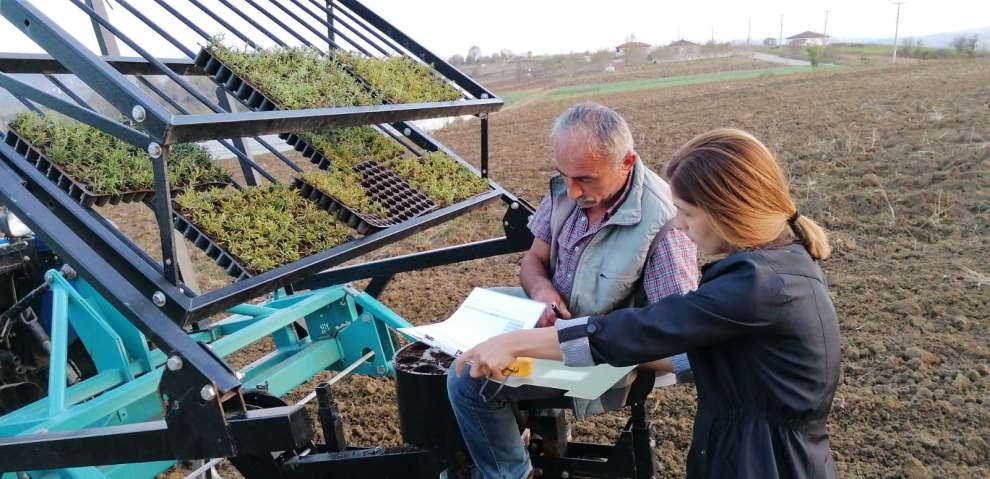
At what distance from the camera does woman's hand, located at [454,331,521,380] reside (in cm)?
208

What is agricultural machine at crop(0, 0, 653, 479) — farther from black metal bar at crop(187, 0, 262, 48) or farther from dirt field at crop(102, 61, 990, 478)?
dirt field at crop(102, 61, 990, 478)

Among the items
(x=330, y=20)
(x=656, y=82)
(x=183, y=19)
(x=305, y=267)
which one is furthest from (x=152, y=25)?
(x=656, y=82)

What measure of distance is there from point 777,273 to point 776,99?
16820 mm

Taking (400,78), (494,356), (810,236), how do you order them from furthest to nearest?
1. (400,78)
2. (494,356)
3. (810,236)

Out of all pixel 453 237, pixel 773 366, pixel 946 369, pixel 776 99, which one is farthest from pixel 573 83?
pixel 773 366

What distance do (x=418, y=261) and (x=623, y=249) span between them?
1541 millimetres

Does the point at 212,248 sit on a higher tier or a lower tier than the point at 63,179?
lower

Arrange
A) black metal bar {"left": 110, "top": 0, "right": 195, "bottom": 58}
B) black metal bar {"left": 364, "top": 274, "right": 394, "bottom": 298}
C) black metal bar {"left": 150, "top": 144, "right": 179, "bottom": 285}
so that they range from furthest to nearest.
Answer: black metal bar {"left": 364, "top": 274, "right": 394, "bottom": 298} → black metal bar {"left": 110, "top": 0, "right": 195, "bottom": 58} → black metal bar {"left": 150, "top": 144, "right": 179, "bottom": 285}

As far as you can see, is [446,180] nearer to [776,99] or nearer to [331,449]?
[331,449]

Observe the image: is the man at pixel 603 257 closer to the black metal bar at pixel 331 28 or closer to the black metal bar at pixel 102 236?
the black metal bar at pixel 102 236

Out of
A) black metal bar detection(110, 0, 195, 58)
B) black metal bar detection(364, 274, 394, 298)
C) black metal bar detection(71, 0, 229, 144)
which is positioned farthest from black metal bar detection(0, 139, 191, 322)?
black metal bar detection(364, 274, 394, 298)

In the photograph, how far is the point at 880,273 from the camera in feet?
19.6

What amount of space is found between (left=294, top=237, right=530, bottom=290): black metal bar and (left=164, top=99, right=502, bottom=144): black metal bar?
0.71 meters

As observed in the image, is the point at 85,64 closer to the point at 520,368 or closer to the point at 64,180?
the point at 64,180
